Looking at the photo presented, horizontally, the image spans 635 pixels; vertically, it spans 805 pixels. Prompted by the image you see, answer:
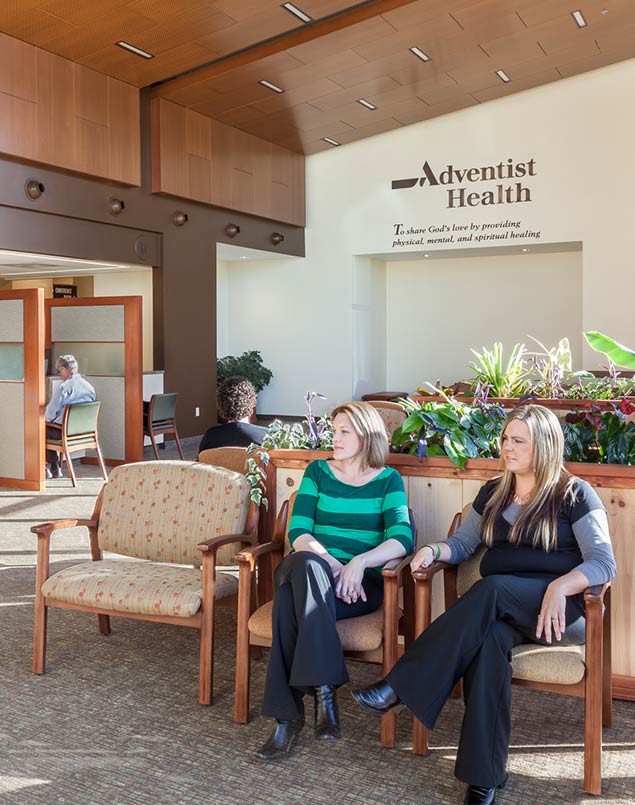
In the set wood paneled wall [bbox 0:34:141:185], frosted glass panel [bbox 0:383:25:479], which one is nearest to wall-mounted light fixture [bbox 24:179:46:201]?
wood paneled wall [bbox 0:34:141:185]

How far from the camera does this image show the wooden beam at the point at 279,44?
9148 mm

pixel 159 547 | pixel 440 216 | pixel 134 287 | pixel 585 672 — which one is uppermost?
pixel 440 216

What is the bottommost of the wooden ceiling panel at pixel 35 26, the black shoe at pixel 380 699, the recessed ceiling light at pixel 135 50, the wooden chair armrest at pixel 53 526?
the black shoe at pixel 380 699

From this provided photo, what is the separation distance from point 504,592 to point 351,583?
0.53m

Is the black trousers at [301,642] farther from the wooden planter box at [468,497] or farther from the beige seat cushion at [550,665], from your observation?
the wooden planter box at [468,497]

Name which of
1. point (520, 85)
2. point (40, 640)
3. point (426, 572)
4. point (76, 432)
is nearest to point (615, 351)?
point (426, 572)

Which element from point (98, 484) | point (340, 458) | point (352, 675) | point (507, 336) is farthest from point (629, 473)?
point (507, 336)

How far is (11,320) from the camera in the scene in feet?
26.7

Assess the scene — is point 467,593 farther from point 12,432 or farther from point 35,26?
point 35,26

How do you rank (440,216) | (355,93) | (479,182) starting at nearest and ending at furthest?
(355,93) → (479,182) → (440,216)

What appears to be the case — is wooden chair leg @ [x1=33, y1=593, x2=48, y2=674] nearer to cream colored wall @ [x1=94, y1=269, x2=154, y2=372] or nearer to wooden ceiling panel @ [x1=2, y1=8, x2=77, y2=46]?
wooden ceiling panel @ [x1=2, y1=8, x2=77, y2=46]

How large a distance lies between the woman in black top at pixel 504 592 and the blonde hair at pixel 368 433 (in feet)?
1.36

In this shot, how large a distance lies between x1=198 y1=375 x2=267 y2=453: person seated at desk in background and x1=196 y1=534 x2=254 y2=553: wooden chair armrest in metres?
1.40

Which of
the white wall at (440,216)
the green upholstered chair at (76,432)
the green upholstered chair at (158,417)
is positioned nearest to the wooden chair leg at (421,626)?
the green upholstered chair at (76,432)
